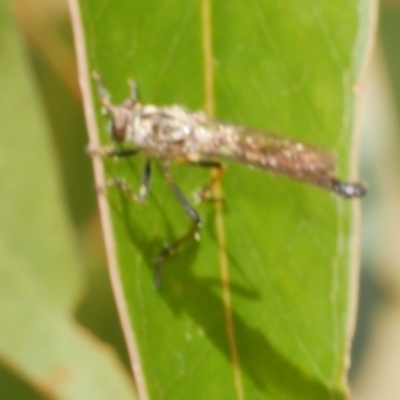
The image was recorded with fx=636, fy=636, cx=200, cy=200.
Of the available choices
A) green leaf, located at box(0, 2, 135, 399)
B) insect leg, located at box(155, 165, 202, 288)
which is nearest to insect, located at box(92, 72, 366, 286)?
insect leg, located at box(155, 165, 202, 288)

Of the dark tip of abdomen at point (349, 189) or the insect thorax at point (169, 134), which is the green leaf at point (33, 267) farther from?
the dark tip of abdomen at point (349, 189)

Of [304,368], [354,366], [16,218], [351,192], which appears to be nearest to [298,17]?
[351,192]

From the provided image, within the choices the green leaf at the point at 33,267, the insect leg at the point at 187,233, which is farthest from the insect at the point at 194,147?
the green leaf at the point at 33,267

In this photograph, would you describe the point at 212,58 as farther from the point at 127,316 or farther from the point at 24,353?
the point at 24,353

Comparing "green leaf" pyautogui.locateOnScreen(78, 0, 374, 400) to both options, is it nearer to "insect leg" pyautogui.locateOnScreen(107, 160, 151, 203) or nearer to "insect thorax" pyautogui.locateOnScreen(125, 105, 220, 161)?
"insect leg" pyautogui.locateOnScreen(107, 160, 151, 203)

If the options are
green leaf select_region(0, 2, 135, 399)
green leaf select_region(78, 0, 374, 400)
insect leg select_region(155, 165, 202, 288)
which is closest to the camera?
green leaf select_region(78, 0, 374, 400)

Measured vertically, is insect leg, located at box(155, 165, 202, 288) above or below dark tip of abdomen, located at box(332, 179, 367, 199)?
below

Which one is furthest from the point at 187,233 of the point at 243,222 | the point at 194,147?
A: the point at 194,147
